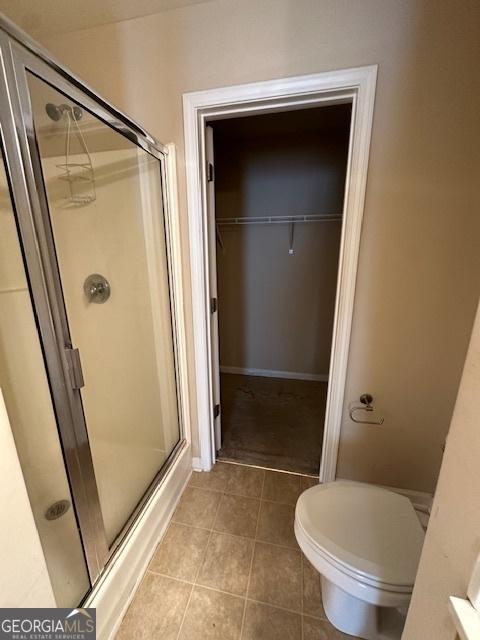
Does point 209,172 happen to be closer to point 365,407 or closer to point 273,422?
point 365,407

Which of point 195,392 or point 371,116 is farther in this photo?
point 195,392

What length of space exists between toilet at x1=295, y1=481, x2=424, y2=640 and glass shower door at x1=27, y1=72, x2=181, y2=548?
840 millimetres

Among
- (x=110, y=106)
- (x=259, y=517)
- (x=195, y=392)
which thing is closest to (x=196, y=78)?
(x=110, y=106)

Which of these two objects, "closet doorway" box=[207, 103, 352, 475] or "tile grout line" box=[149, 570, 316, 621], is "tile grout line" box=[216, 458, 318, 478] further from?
"tile grout line" box=[149, 570, 316, 621]

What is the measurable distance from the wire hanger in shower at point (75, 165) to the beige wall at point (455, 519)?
1.25 metres

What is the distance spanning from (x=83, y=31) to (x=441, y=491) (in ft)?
7.02

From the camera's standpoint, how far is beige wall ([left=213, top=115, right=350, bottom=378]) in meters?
2.36

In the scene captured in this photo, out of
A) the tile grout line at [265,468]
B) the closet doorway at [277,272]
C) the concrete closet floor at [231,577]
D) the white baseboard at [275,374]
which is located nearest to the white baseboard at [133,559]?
the concrete closet floor at [231,577]

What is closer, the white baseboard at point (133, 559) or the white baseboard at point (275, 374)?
the white baseboard at point (133, 559)

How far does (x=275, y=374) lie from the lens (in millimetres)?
2986

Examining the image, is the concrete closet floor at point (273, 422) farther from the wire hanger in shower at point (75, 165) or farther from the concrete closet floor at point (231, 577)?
the wire hanger in shower at point (75, 165)

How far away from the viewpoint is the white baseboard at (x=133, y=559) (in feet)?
3.17

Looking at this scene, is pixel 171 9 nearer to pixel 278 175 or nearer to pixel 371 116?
pixel 371 116

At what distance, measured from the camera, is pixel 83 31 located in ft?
4.13
